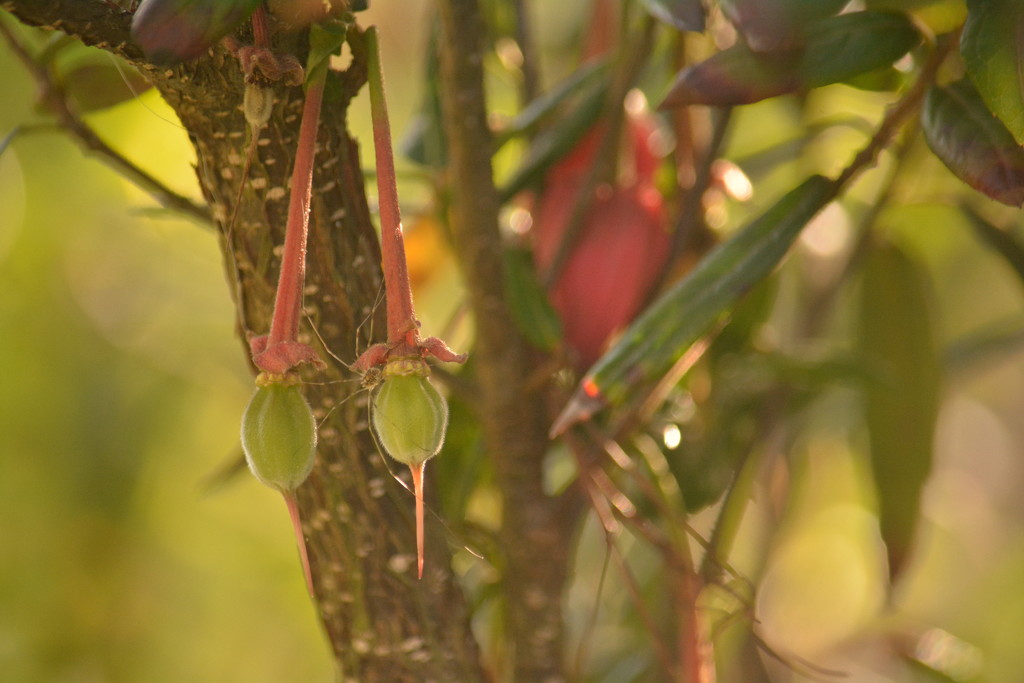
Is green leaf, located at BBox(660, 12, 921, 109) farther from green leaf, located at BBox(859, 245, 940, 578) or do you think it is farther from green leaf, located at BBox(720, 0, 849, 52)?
green leaf, located at BBox(859, 245, 940, 578)

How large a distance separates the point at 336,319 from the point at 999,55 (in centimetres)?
20

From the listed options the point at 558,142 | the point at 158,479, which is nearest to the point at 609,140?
the point at 558,142

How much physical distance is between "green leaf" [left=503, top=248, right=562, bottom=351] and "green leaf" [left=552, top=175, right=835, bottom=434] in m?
0.07

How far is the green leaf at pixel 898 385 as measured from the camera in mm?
467

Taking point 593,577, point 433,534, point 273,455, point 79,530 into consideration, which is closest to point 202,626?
point 79,530

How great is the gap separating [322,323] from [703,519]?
0.67 meters

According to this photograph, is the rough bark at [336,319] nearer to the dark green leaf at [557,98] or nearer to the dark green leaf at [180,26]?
the dark green leaf at [180,26]

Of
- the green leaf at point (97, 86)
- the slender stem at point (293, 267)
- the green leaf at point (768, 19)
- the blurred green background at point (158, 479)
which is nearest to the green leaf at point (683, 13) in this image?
the green leaf at point (768, 19)

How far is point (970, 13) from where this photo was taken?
0.26 meters

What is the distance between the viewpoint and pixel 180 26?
197 millimetres

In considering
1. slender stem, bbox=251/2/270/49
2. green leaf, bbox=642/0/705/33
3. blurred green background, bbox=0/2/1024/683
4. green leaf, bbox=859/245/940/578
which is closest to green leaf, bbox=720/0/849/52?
green leaf, bbox=642/0/705/33

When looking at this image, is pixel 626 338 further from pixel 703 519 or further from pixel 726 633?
pixel 703 519

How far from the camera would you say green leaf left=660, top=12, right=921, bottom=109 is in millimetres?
275

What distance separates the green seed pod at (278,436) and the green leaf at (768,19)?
0.15m
